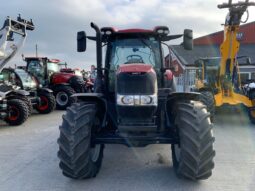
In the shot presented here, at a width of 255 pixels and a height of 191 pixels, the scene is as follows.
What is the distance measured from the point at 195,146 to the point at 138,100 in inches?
37.8

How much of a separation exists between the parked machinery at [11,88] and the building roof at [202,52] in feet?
54.0

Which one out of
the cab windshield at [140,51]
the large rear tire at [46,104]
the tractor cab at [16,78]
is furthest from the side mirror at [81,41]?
the large rear tire at [46,104]

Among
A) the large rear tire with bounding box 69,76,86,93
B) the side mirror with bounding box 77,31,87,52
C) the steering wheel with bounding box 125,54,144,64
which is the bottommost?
the large rear tire with bounding box 69,76,86,93

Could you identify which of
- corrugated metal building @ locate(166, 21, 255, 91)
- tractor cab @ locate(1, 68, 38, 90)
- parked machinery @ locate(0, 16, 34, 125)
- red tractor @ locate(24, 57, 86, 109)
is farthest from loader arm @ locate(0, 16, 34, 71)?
corrugated metal building @ locate(166, 21, 255, 91)

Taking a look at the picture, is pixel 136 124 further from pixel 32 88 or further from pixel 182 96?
pixel 32 88

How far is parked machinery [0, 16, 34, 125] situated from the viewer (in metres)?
8.98

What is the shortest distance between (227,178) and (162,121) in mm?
1249

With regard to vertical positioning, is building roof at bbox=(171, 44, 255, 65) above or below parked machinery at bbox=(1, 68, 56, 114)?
above

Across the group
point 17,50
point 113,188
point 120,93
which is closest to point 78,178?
point 113,188

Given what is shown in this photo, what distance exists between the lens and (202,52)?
88.8ft

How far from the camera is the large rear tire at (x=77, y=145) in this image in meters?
4.05

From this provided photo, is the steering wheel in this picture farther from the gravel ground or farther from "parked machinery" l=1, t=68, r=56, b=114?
"parked machinery" l=1, t=68, r=56, b=114

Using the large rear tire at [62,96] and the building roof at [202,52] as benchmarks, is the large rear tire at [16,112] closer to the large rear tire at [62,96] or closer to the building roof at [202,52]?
the large rear tire at [62,96]

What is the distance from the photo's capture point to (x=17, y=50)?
9.46m
